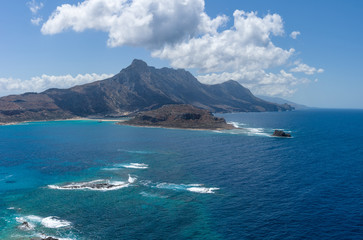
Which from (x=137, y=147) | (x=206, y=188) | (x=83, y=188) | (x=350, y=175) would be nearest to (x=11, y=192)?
(x=83, y=188)

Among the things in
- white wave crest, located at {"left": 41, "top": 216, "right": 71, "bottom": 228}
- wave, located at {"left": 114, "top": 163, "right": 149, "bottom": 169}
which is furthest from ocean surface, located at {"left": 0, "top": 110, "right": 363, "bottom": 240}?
wave, located at {"left": 114, "top": 163, "right": 149, "bottom": 169}

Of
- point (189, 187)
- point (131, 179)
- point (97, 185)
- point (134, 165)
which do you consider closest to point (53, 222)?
point (97, 185)

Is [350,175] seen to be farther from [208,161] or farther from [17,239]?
[17,239]

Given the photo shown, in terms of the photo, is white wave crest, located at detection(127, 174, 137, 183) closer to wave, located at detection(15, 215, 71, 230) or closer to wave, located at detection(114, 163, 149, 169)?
wave, located at detection(114, 163, 149, 169)

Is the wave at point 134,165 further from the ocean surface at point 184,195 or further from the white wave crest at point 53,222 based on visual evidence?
the white wave crest at point 53,222

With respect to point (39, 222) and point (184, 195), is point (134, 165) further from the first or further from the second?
point (39, 222)
